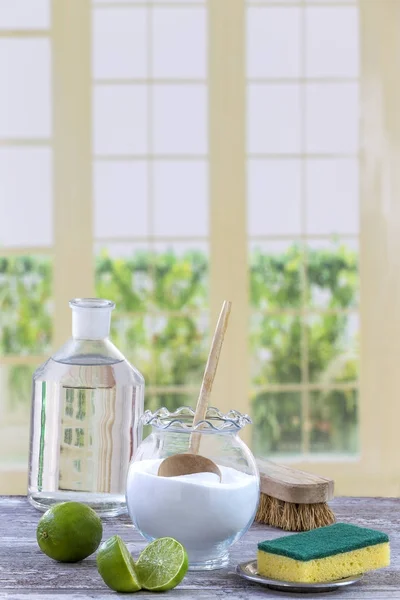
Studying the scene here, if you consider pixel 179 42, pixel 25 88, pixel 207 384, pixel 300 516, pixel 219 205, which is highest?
pixel 179 42

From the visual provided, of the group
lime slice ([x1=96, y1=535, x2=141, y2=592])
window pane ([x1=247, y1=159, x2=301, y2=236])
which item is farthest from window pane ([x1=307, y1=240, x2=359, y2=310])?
lime slice ([x1=96, y1=535, x2=141, y2=592])

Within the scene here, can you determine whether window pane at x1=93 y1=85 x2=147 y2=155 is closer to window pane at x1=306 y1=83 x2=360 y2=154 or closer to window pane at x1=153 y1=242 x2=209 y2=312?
window pane at x1=153 y1=242 x2=209 y2=312

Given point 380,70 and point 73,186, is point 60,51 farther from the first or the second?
point 380,70

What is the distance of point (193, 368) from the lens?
12.1ft

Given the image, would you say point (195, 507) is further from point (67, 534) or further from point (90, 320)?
point (90, 320)

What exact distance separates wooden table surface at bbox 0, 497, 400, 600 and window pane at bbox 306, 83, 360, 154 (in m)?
2.43

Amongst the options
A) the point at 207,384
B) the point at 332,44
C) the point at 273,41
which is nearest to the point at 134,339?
the point at 273,41

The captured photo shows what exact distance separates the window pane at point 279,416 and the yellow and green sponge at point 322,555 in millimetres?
2604

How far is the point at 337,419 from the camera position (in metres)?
3.71

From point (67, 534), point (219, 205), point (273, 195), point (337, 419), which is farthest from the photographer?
point (337, 419)

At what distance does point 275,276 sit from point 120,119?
0.87 metres

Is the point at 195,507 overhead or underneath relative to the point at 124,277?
underneath

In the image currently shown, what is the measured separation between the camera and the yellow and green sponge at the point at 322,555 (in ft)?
3.43

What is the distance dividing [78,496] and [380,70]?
254cm
